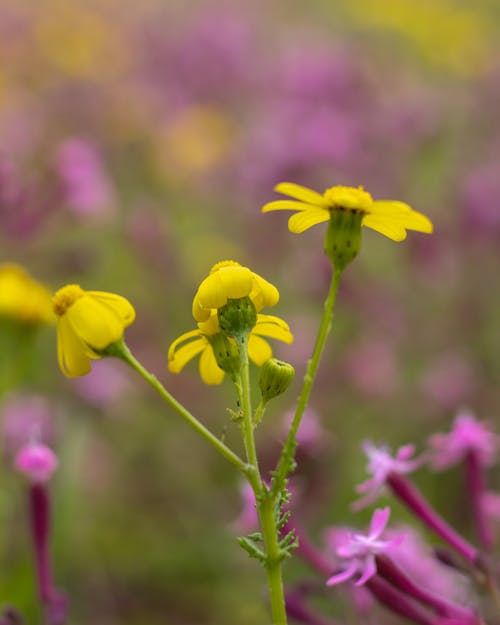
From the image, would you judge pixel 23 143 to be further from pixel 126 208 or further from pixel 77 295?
pixel 77 295

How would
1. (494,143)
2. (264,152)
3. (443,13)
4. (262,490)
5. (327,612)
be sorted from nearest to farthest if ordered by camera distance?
1. (262,490)
2. (327,612)
3. (264,152)
4. (494,143)
5. (443,13)

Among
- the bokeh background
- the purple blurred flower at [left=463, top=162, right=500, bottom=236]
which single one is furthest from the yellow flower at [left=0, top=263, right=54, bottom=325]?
the purple blurred flower at [left=463, top=162, right=500, bottom=236]

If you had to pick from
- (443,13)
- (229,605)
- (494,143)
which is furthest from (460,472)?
(443,13)

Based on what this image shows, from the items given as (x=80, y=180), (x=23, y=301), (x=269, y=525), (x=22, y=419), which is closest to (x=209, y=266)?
(x=80, y=180)

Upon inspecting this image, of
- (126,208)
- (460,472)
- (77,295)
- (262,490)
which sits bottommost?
(262,490)

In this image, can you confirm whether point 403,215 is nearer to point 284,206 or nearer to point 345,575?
point 284,206

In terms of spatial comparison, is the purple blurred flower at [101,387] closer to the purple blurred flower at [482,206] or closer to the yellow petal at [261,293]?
the purple blurred flower at [482,206]
